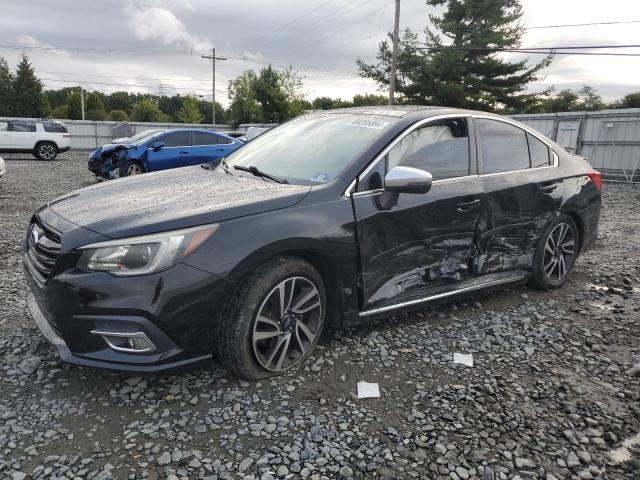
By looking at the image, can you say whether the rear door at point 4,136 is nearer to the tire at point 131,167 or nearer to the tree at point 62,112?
the tire at point 131,167

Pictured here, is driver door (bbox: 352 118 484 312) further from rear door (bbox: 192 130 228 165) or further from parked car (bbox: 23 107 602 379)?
rear door (bbox: 192 130 228 165)

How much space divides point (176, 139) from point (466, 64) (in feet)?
79.6

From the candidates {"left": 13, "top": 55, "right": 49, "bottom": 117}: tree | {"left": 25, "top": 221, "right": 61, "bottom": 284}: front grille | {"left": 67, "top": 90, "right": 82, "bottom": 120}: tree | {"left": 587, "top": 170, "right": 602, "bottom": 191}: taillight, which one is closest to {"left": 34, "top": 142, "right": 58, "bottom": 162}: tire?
{"left": 25, "top": 221, "right": 61, "bottom": 284}: front grille

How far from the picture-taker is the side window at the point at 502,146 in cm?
390

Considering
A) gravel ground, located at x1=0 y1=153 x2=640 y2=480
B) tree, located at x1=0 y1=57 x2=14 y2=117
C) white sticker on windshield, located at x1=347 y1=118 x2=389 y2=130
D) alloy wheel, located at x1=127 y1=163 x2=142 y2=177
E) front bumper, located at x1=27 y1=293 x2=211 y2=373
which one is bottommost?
Answer: gravel ground, located at x1=0 y1=153 x2=640 y2=480

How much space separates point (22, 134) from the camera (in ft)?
63.4

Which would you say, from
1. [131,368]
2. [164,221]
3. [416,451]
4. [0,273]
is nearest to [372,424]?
[416,451]

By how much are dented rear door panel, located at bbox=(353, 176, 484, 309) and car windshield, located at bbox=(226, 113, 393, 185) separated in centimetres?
35

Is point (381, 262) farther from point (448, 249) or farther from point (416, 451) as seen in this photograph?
point (416, 451)

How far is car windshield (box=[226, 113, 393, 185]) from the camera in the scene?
3252mm

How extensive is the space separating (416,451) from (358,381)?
2.13ft

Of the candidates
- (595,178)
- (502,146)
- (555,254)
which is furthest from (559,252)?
(502,146)

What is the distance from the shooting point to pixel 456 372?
3.09 metres

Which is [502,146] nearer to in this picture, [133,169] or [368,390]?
[368,390]
